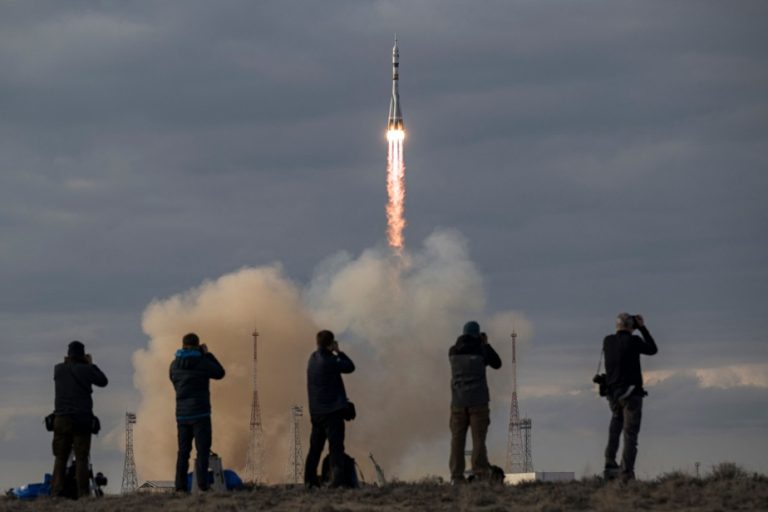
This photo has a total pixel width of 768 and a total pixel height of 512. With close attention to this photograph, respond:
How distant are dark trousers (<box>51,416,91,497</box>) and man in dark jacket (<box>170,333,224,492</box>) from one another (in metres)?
2.89

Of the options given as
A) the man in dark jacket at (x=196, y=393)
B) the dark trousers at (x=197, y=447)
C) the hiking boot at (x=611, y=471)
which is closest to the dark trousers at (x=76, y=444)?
the dark trousers at (x=197, y=447)

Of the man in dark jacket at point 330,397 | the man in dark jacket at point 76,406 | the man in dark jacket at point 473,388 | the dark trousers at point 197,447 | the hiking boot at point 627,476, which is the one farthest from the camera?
the man in dark jacket at point 76,406

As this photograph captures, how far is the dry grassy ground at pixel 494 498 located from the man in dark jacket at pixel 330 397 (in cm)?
108

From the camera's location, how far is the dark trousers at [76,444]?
3838cm

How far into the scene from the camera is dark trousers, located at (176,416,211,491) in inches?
1437

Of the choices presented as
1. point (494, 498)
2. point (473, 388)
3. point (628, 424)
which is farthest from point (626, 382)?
point (494, 498)

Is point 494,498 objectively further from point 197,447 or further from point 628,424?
point 197,447

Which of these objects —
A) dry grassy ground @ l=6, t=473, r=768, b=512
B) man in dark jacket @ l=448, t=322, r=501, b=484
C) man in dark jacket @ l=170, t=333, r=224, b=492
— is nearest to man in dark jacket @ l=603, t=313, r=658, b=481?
dry grassy ground @ l=6, t=473, r=768, b=512

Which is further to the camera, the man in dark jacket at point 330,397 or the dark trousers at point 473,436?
the man in dark jacket at point 330,397

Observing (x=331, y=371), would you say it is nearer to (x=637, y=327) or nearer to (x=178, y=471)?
(x=178, y=471)

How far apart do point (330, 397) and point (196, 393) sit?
2.99 meters

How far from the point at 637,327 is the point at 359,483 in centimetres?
751

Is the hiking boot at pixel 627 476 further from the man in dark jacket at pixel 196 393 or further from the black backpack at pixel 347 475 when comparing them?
the man in dark jacket at pixel 196 393

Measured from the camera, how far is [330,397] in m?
36.2
